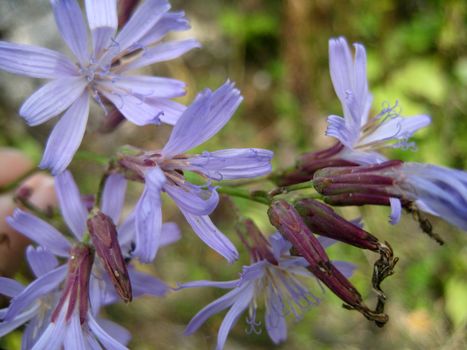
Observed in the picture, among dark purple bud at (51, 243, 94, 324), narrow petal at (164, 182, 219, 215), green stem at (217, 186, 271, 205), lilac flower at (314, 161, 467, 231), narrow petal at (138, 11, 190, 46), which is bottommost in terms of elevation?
dark purple bud at (51, 243, 94, 324)

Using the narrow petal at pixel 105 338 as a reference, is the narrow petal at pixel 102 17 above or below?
above

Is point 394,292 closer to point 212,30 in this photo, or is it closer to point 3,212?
point 3,212

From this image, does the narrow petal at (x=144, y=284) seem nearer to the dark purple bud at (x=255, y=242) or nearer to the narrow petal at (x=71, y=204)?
the narrow petal at (x=71, y=204)

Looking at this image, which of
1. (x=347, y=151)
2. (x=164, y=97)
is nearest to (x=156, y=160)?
(x=164, y=97)

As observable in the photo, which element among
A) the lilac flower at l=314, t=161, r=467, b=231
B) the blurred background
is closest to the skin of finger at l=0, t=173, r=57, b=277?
the blurred background

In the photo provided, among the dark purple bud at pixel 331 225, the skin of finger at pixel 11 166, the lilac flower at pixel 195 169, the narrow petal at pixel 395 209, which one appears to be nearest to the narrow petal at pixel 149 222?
the lilac flower at pixel 195 169

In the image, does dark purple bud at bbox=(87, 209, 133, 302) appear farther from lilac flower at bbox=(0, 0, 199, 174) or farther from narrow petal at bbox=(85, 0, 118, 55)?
narrow petal at bbox=(85, 0, 118, 55)

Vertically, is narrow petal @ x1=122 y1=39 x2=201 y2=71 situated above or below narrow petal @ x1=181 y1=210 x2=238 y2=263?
above
